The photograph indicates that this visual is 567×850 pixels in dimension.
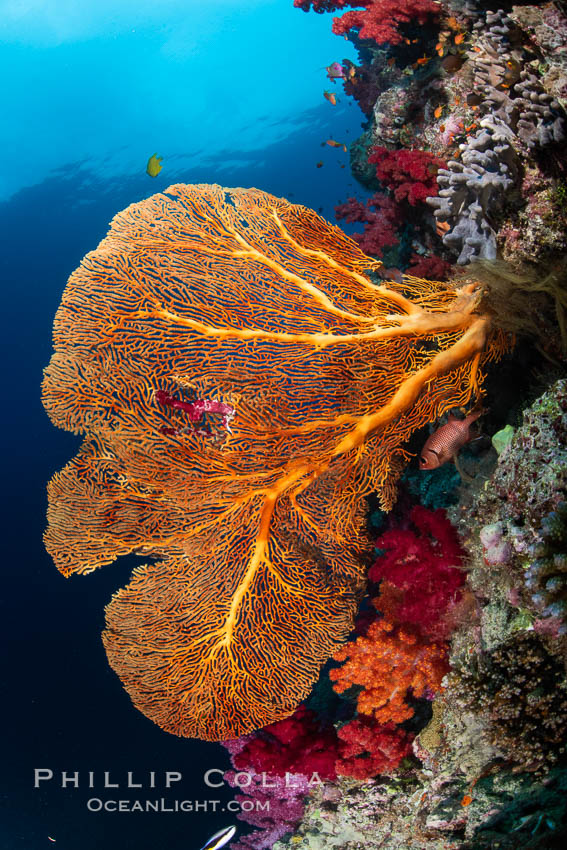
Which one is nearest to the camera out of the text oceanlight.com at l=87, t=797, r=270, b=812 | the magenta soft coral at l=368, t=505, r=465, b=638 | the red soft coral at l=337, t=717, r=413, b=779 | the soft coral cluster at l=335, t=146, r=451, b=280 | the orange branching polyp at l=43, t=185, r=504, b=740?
the orange branching polyp at l=43, t=185, r=504, b=740

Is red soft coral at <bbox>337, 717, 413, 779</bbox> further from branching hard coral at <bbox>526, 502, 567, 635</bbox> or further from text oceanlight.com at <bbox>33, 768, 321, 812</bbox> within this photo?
text oceanlight.com at <bbox>33, 768, 321, 812</bbox>

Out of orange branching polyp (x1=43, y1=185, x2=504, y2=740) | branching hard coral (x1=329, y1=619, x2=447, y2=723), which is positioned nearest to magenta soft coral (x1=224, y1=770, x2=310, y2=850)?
branching hard coral (x1=329, y1=619, x2=447, y2=723)

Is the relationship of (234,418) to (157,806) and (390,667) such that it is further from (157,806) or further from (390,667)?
(157,806)

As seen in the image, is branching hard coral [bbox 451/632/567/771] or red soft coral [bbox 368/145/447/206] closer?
branching hard coral [bbox 451/632/567/771]

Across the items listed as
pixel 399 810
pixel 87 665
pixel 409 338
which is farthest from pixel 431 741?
pixel 87 665

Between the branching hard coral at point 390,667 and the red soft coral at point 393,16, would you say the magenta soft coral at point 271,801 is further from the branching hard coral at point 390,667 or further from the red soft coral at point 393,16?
the red soft coral at point 393,16

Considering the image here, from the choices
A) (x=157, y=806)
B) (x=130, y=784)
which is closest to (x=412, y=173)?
(x=157, y=806)
